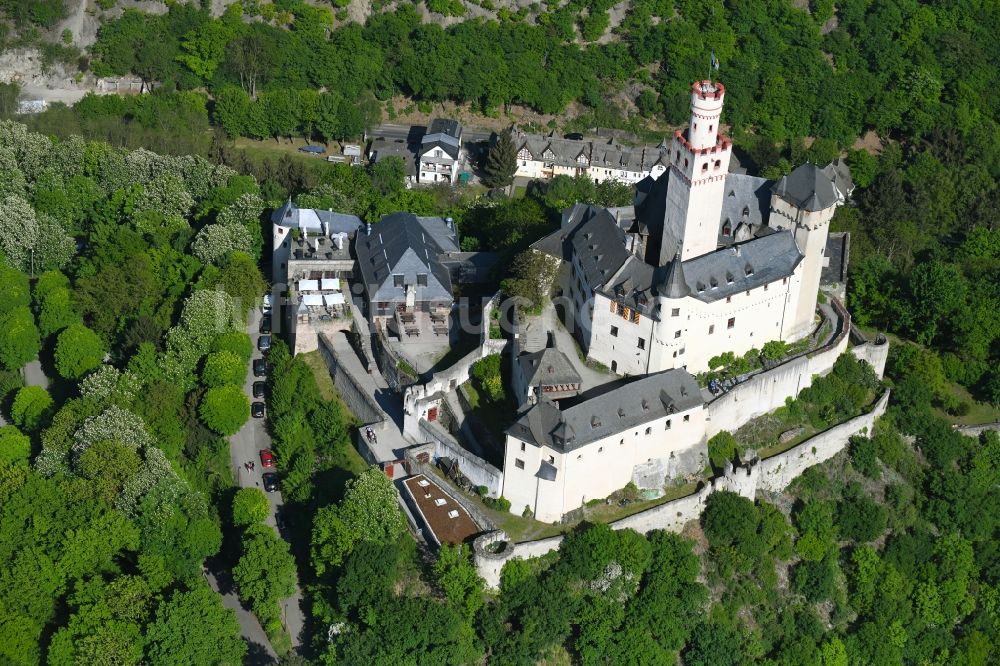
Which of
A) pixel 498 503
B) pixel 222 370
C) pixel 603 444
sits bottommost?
pixel 498 503

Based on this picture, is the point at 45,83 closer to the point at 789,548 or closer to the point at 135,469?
the point at 135,469

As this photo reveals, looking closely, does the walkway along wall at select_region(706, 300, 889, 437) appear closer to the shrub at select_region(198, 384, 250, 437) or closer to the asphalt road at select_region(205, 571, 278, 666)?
the asphalt road at select_region(205, 571, 278, 666)

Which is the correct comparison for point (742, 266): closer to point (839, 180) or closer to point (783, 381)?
point (783, 381)

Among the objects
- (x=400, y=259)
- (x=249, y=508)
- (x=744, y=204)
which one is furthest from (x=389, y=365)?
(x=744, y=204)

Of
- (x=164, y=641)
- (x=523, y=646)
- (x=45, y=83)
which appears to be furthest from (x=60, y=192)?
(x=523, y=646)

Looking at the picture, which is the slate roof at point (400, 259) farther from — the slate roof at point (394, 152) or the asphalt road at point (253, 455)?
the slate roof at point (394, 152)

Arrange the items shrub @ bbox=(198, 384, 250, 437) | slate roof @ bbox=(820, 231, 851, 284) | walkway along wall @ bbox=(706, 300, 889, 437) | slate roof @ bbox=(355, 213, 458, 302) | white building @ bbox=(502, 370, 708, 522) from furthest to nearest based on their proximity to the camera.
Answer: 1. slate roof @ bbox=(820, 231, 851, 284)
2. slate roof @ bbox=(355, 213, 458, 302)
3. shrub @ bbox=(198, 384, 250, 437)
4. walkway along wall @ bbox=(706, 300, 889, 437)
5. white building @ bbox=(502, 370, 708, 522)

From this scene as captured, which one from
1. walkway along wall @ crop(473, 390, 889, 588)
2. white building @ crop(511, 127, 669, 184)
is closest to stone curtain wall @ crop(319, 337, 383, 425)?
walkway along wall @ crop(473, 390, 889, 588)
